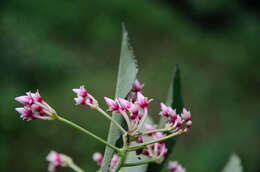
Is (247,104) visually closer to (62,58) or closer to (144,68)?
(144,68)

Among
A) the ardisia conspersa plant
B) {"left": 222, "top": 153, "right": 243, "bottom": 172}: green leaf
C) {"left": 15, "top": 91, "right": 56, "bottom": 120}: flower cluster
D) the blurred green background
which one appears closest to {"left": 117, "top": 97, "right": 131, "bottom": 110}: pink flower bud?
the ardisia conspersa plant

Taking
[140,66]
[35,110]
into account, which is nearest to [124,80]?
[35,110]

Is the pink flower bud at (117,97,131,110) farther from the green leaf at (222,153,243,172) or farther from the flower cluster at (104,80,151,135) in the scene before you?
the green leaf at (222,153,243,172)

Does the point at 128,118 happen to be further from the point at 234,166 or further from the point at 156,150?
the point at 234,166

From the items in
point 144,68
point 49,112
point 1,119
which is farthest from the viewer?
point 144,68

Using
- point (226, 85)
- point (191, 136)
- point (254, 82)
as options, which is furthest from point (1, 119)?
point (254, 82)

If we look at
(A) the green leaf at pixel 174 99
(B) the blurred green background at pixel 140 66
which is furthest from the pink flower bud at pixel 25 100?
(B) the blurred green background at pixel 140 66

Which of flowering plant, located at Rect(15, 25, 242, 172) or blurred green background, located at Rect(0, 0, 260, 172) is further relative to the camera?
blurred green background, located at Rect(0, 0, 260, 172)

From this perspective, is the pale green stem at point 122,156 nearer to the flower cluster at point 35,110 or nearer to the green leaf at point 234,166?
the flower cluster at point 35,110
